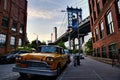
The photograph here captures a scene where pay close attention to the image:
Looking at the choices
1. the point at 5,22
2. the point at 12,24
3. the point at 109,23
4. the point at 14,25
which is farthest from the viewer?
the point at 14,25

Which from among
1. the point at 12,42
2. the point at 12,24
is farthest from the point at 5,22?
the point at 12,42

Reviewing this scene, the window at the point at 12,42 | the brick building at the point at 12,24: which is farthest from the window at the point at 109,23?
the window at the point at 12,42

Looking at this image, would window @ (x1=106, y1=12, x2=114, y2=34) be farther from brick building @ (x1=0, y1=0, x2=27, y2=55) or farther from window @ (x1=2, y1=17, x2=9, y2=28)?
window @ (x1=2, y1=17, x2=9, y2=28)

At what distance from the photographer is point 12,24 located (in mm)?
33750

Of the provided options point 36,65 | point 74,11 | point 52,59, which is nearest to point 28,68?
point 36,65

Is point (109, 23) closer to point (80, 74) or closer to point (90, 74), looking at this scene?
point (90, 74)

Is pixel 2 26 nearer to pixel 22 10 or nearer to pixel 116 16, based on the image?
pixel 22 10

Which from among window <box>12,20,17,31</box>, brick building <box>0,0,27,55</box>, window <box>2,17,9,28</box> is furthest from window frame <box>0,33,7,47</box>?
window <box>12,20,17,31</box>

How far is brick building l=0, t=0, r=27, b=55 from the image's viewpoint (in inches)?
1172

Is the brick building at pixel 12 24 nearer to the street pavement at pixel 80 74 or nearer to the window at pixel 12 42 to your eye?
the window at pixel 12 42

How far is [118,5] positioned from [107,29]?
6214 mm

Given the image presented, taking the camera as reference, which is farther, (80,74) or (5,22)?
(5,22)

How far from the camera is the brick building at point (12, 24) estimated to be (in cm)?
2977

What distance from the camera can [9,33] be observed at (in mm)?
31469
